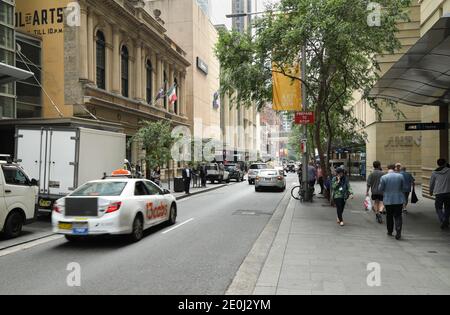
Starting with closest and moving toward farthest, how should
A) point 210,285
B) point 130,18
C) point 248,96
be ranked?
point 210,285, point 248,96, point 130,18

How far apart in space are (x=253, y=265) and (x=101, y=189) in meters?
4.18

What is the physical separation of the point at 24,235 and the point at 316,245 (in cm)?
732

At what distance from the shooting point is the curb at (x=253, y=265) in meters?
5.93

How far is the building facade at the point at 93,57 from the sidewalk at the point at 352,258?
17311 millimetres

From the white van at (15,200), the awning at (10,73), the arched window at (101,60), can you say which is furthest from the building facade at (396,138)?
the white van at (15,200)

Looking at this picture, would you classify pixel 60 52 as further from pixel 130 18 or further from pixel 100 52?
pixel 130 18

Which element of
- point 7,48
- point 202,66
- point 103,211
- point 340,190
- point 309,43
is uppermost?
point 202,66

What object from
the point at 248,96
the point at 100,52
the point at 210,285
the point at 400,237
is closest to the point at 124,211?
the point at 210,285

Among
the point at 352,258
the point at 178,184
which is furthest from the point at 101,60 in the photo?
the point at 352,258

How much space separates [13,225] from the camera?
33.6 ft

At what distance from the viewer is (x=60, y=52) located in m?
25.0

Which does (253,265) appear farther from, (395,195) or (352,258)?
(395,195)

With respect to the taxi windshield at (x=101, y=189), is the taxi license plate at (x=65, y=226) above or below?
below

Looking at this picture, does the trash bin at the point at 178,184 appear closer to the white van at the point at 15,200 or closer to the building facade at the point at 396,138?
the white van at the point at 15,200
